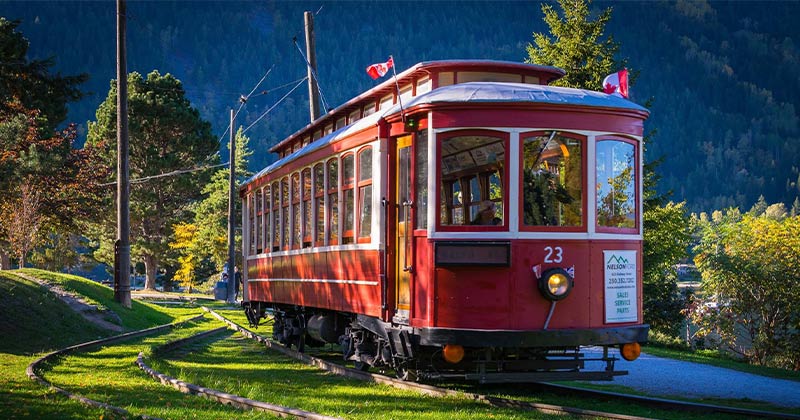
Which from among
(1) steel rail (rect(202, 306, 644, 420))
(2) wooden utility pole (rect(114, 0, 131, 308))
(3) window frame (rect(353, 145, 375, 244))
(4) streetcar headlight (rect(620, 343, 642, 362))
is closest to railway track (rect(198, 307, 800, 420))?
(1) steel rail (rect(202, 306, 644, 420))

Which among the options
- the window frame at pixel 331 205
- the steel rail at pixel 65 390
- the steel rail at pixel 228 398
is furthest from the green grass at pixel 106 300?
the window frame at pixel 331 205

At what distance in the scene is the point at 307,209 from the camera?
50.8 feet

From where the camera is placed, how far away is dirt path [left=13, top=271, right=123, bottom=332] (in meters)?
22.7

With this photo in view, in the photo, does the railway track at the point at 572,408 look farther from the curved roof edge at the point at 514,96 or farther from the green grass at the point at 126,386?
the curved roof edge at the point at 514,96

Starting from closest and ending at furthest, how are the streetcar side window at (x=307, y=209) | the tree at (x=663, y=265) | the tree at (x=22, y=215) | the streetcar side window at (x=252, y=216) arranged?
the streetcar side window at (x=307, y=209), the streetcar side window at (x=252, y=216), the tree at (x=663, y=265), the tree at (x=22, y=215)

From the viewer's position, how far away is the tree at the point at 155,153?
212 ft

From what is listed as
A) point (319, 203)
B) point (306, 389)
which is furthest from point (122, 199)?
point (306, 389)

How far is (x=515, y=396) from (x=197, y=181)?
5814 cm

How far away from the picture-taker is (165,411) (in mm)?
9586

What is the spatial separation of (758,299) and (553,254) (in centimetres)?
1840

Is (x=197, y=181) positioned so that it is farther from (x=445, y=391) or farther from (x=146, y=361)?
(x=445, y=391)

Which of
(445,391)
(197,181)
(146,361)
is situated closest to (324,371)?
(146,361)

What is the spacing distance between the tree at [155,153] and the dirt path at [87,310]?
130 feet

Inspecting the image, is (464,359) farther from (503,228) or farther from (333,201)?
(333,201)
